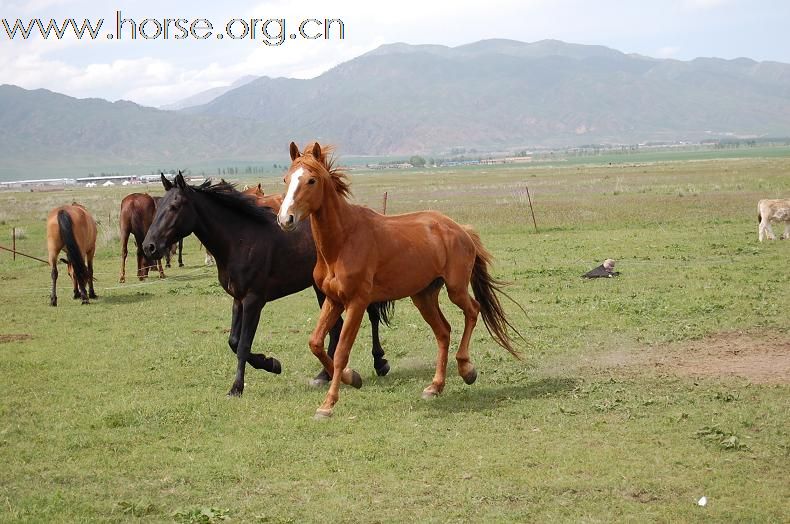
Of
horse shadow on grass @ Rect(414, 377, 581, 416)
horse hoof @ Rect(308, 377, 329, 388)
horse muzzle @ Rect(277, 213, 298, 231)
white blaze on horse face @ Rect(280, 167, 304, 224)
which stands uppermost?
white blaze on horse face @ Rect(280, 167, 304, 224)

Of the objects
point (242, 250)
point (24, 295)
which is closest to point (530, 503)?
point (242, 250)

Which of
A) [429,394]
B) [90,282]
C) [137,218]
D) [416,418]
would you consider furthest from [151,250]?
[137,218]

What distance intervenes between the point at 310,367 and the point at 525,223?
20.1m

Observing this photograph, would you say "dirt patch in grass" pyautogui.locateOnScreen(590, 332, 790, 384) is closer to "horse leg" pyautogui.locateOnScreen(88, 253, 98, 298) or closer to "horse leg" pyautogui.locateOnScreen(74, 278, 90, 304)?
"horse leg" pyautogui.locateOnScreen(74, 278, 90, 304)

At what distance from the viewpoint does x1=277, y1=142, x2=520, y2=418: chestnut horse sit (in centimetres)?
865

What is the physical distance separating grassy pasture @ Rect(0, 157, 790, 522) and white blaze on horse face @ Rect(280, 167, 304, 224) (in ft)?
6.57

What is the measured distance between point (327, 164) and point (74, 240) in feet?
30.8

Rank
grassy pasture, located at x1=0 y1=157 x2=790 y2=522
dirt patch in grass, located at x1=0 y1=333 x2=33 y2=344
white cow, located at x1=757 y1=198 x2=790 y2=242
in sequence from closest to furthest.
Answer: grassy pasture, located at x1=0 y1=157 x2=790 y2=522, dirt patch in grass, located at x1=0 y1=333 x2=33 y2=344, white cow, located at x1=757 y1=198 x2=790 y2=242

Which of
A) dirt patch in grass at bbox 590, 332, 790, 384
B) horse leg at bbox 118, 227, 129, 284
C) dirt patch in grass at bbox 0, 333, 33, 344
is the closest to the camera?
dirt patch in grass at bbox 590, 332, 790, 384

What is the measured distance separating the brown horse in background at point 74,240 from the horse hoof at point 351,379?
30.1ft

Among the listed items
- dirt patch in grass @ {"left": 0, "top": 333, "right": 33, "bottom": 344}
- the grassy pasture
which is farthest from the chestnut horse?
dirt patch in grass @ {"left": 0, "top": 333, "right": 33, "bottom": 344}

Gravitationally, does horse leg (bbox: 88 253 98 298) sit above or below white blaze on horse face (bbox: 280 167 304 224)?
below

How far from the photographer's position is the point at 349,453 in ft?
24.5

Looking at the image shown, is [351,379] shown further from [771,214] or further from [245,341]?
[771,214]
